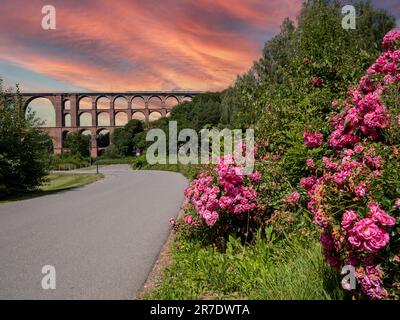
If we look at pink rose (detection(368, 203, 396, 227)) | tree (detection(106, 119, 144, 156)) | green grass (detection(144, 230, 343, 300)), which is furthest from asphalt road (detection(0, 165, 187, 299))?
tree (detection(106, 119, 144, 156))

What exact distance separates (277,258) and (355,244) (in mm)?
2185

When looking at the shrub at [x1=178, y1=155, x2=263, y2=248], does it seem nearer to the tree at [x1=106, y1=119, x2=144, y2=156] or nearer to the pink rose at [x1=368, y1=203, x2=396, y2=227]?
the pink rose at [x1=368, y1=203, x2=396, y2=227]

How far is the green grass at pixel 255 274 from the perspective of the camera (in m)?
3.58

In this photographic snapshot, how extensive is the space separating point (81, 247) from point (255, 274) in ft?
11.5

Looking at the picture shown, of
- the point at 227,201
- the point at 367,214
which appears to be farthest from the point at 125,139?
the point at 367,214

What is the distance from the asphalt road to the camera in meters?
4.58

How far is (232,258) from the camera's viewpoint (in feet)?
16.5

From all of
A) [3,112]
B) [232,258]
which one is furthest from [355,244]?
[3,112]

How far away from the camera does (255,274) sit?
14.6ft

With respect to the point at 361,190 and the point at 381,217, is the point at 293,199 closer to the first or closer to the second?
the point at 361,190

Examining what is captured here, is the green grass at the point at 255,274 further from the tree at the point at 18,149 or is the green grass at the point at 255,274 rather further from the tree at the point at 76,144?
the tree at the point at 76,144
